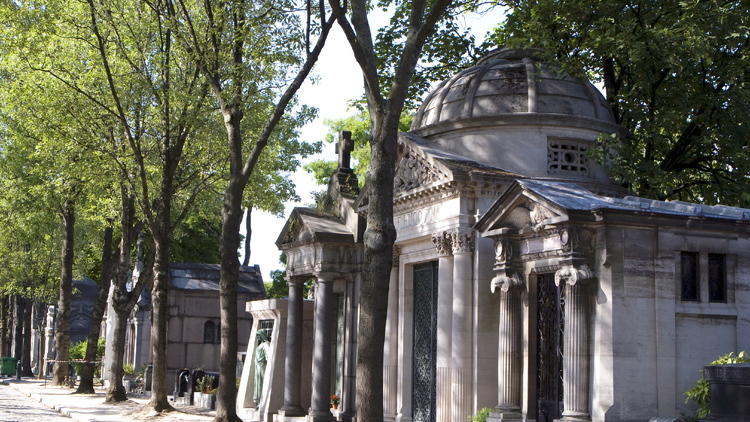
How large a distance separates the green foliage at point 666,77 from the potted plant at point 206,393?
1284 centimetres

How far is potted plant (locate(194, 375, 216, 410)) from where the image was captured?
2609 cm

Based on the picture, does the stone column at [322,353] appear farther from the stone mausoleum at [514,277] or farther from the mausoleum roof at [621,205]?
the mausoleum roof at [621,205]

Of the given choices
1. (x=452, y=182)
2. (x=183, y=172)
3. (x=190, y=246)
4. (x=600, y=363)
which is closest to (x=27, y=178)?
(x=183, y=172)

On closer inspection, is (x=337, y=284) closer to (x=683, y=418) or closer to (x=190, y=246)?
(x=683, y=418)

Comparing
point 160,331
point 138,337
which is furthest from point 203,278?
point 160,331

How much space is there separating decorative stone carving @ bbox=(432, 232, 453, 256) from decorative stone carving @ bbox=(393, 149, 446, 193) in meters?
1.02

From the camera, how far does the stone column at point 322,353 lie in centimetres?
1950

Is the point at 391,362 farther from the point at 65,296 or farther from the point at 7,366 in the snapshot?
the point at 7,366

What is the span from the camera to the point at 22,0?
22.8m

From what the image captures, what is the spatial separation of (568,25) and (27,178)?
72.6 feet

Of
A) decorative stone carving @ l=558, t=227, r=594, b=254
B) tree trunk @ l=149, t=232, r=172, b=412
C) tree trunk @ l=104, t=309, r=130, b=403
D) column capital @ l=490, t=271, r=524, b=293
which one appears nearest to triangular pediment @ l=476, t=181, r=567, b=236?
decorative stone carving @ l=558, t=227, r=594, b=254

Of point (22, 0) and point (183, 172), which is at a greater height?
point (22, 0)

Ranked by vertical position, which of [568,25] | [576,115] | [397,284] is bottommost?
[397,284]

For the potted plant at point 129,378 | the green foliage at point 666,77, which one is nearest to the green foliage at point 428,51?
the green foliage at point 666,77
